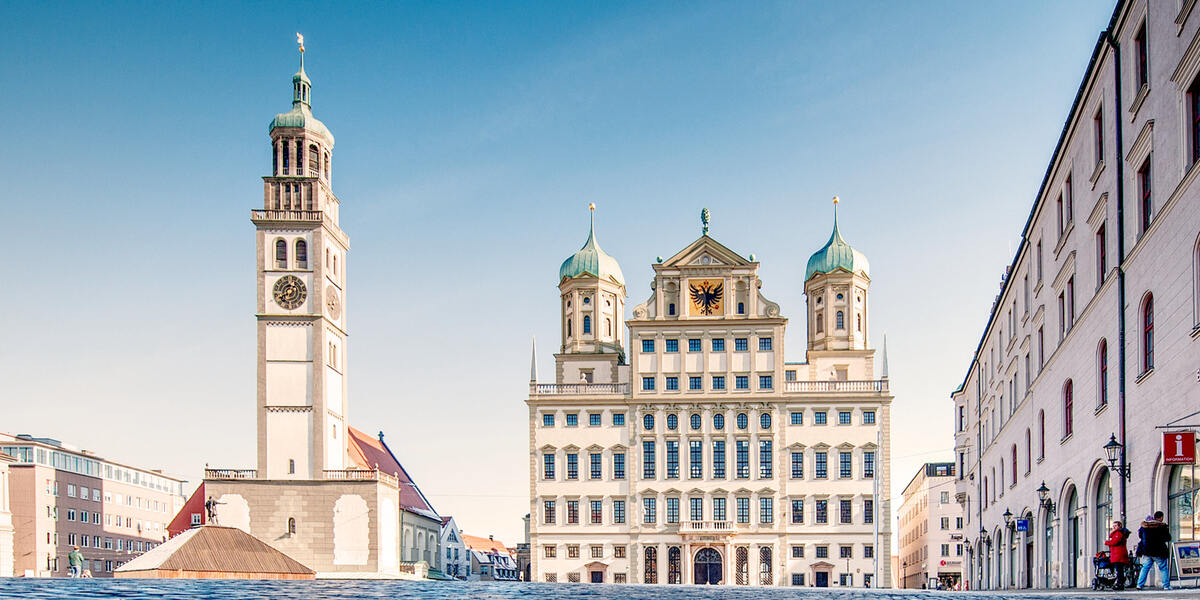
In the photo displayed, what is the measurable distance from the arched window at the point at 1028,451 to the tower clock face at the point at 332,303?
44.3 m

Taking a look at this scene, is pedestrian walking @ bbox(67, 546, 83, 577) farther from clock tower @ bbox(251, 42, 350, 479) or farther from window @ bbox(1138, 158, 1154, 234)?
window @ bbox(1138, 158, 1154, 234)

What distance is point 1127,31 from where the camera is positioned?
26.8m

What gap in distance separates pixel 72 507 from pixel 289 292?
43.2 meters

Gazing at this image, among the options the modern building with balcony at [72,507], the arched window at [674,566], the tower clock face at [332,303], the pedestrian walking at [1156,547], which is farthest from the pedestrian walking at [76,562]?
the pedestrian walking at [1156,547]

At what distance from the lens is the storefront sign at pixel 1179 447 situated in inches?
849

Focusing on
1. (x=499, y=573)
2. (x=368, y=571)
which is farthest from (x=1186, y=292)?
(x=499, y=573)

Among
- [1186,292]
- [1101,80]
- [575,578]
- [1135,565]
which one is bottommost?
[575,578]

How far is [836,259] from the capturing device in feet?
292

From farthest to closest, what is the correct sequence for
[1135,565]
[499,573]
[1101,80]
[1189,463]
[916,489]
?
[499,573] → [916,489] → [1101,80] → [1135,565] → [1189,463]

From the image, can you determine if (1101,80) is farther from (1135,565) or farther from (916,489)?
(916,489)

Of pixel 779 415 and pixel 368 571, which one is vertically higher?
pixel 779 415

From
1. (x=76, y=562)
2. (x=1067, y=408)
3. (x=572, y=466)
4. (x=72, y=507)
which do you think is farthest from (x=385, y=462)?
(x=1067, y=408)

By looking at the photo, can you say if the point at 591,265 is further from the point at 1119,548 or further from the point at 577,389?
the point at 1119,548

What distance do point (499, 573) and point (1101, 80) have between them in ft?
412
